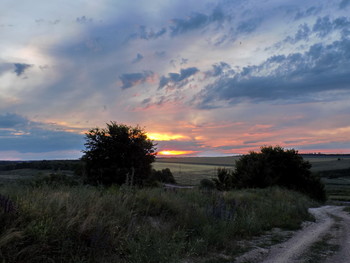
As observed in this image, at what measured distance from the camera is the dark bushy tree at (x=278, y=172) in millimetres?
42844

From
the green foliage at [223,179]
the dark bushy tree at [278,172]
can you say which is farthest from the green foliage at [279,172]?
the green foliage at [223,179]

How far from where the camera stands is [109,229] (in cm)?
664

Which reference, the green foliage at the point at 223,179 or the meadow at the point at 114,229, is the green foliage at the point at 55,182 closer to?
the meadow at the point at 114,229

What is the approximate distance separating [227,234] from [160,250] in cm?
347

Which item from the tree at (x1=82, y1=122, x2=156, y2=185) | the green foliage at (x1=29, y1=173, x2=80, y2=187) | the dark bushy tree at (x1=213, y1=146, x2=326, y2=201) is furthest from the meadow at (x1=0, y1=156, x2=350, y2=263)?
the dark bushy tree at (x1=213, y1=146, x2=326, y2=201)

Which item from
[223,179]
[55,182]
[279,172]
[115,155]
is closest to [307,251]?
[55,182]

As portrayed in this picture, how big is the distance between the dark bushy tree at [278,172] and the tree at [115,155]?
675 inches

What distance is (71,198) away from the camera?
7125 millimetres

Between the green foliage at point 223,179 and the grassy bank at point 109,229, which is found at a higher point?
the grassy bank at point 109,229

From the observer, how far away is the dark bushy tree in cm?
4284

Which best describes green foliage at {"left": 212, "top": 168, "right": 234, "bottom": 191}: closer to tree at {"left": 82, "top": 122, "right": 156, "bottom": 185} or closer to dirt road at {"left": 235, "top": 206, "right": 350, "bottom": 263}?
tree at {"left": 82, "top": 122, "right": 156, "bottom": 185}

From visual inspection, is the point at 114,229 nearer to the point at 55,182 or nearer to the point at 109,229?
the point at 109,229

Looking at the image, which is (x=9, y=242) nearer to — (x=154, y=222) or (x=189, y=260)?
(x=189, y=260)

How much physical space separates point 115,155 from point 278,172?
27089mm
